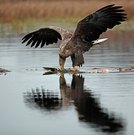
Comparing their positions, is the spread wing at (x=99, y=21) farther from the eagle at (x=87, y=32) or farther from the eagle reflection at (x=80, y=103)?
the eagle reflection at (x=80, y=103)

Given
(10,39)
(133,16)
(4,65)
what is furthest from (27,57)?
(133,16)

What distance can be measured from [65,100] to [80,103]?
51 centimetres

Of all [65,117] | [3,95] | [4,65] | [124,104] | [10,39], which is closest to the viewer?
[65,117]

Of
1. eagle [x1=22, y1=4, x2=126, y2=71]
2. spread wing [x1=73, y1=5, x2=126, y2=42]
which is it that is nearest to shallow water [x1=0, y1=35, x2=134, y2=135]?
eagle [x1=22, y1=4, x2=126, y2=71]

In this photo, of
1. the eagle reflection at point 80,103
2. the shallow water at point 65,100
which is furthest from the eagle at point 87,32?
the eagle reflection at point 80,103

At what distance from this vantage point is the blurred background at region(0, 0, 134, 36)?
132 ft

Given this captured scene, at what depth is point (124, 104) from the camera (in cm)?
1346

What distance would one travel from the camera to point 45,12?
44625mm

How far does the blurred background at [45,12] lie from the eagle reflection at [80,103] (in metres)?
21.0

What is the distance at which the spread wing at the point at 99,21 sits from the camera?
19.4 metres

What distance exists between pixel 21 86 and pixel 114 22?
3.83 meters

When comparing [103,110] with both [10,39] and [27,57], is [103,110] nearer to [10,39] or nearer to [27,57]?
[27,57]

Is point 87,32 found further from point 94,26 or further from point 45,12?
point 45,12

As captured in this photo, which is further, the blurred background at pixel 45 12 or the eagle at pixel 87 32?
the blurred background at pixel 45 12
